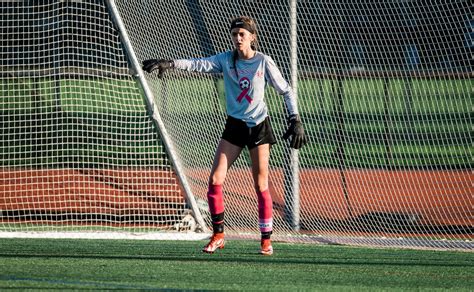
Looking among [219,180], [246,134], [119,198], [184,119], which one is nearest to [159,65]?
[246,134]

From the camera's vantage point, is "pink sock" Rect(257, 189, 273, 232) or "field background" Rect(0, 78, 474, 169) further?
"field background" Rect(0, 78, 474, 169)

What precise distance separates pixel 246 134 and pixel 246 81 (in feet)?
1.37

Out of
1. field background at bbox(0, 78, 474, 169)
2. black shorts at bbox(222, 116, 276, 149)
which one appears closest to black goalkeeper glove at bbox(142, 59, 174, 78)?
black shorts at bbox(222, 116, 276, 149)

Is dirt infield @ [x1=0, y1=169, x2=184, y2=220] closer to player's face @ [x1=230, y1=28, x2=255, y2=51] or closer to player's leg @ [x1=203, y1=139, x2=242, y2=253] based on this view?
player's leg @ [x1=203, y1=139, x2=242, y2=253]

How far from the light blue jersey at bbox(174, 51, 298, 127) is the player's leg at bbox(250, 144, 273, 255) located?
0.77ft

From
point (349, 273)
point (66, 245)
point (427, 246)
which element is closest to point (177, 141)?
point (66, 245)

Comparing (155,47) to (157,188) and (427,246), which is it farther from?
(427,246)

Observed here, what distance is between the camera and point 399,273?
6809 millimetres

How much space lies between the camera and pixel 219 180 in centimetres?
760

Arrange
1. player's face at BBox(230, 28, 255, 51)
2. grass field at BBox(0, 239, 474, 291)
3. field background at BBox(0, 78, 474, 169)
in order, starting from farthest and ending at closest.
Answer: field background at BBox(0, 78, 474, 169) → player's face at BBox(230, 28, 255, 51) → grass field at BBox(0, 239, 474, 291)

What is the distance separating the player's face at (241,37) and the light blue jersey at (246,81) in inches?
5.3

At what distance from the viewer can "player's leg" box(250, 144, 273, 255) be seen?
760cm

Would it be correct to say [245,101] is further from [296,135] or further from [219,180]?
[219,180]

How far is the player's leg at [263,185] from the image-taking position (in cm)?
760
